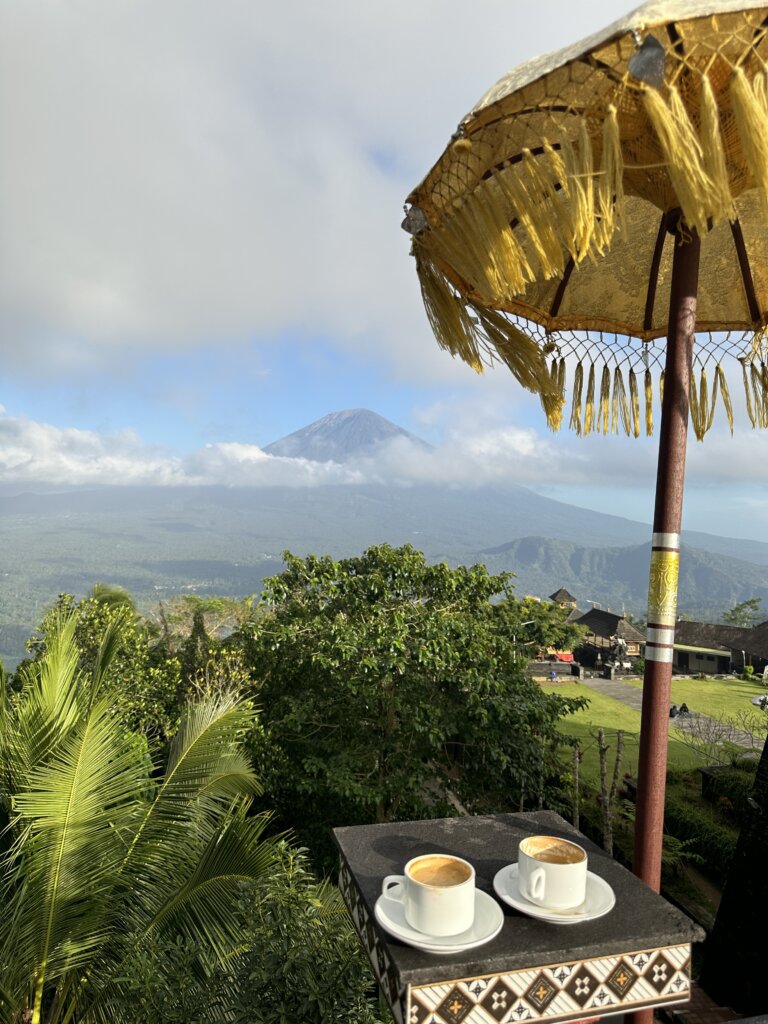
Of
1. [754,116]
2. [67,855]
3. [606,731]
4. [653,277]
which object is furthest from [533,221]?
[606,731]

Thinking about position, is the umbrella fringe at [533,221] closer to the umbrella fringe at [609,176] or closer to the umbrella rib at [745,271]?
the umbrella fringe at [609,176]

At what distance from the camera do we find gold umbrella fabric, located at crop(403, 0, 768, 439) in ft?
4.09

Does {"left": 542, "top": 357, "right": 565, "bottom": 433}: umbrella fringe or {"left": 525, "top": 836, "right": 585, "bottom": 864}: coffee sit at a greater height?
{"left": 542, "top": 357, "right": 565, "bottom": 433}: umbrella fringe

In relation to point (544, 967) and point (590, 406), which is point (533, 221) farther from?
point (544, 967)

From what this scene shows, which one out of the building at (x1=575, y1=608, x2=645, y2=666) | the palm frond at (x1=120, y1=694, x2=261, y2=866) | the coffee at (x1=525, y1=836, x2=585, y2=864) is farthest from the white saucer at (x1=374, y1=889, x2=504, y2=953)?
the building at (x1=575, y1=608, x2=645, y2=666)

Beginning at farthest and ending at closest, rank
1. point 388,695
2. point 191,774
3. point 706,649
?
1. point 706,649
2. point 388,695
3. point 191,774

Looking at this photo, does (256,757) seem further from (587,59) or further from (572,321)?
(587,59)

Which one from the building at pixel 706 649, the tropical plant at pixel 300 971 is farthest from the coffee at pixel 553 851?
the building at pixel 706 649

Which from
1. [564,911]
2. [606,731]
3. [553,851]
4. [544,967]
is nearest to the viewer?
[544,967]

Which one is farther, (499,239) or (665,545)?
(665,545)

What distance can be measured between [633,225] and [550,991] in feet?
8.13

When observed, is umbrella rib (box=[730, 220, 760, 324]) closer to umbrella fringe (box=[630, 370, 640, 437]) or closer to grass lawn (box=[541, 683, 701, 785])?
umbrella fringe (box=[630, 370, 640, 437])

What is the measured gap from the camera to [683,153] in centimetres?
126

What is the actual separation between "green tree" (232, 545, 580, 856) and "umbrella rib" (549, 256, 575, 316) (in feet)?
13.1
